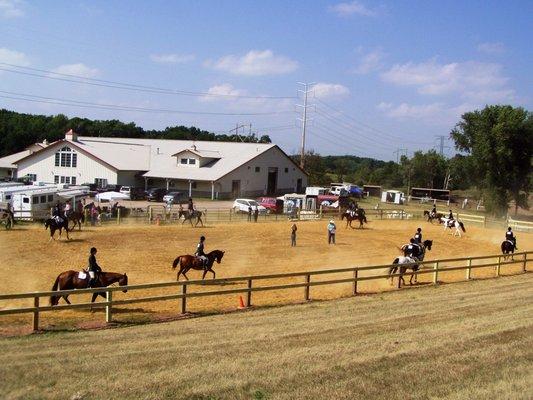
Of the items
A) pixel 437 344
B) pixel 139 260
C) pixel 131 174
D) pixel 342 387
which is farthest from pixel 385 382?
pixel 131 174

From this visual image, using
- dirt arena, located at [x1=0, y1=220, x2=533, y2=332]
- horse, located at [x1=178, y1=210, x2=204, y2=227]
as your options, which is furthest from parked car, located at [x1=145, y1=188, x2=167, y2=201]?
dirt arena, located at [x1=0, y1=220, x2=533, y2=332]

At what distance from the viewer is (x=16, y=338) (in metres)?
12.2

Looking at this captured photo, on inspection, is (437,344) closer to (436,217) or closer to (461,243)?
(461,243)

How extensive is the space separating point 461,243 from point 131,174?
4066cm

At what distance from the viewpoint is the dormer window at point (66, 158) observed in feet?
218

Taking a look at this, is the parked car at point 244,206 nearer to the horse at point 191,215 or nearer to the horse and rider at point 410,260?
the horse at point 191,215

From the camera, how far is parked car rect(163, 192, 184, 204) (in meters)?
56.0

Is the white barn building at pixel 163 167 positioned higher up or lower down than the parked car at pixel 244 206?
higher up

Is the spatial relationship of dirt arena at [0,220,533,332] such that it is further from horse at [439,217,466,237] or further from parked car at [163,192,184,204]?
parked car at [163,192,184,204]

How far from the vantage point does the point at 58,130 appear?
4796 inches

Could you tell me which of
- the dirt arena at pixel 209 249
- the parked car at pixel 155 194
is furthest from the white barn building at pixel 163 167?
the dirt arena at pixel 209 249

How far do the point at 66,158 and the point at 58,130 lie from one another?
196ft

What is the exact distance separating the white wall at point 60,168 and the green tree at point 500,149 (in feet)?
145

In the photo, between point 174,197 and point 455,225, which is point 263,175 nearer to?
point 174,197
